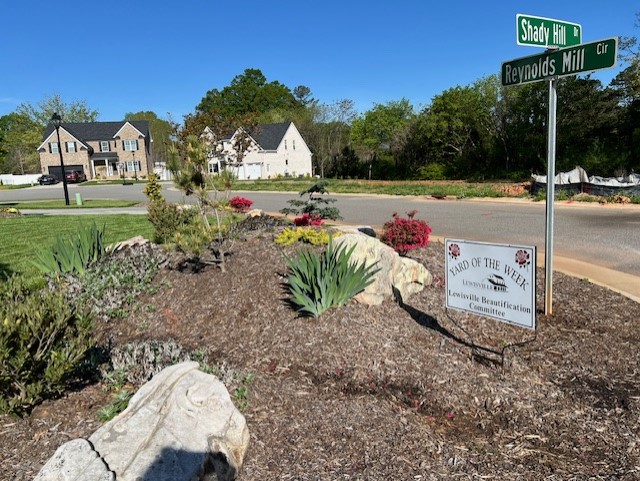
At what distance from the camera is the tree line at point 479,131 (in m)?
30.6

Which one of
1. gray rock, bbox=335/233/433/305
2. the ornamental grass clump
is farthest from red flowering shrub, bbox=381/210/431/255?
A: the ornamental grass clump

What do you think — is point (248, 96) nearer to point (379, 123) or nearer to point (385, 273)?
point (379, 123)

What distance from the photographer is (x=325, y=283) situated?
4766 mm

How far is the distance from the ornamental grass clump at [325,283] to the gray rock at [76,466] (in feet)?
7.81

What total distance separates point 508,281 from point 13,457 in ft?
11.6

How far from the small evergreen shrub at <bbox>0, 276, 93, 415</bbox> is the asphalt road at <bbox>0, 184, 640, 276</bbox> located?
3.56 meters

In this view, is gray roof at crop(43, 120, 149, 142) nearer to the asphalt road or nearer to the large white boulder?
the asphalt road

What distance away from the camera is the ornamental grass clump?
4.74 m

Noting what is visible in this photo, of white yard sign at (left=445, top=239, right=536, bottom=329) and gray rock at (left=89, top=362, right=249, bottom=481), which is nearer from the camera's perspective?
gray rock at (left=89, top=362, right=249, bottom=481)

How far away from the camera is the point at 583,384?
3.86m

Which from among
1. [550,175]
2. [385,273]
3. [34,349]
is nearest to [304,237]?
[385,273]

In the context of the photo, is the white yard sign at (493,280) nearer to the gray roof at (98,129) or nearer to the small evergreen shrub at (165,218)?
the small evergreen shrub at (165,218)

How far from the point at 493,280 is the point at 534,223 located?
34.3 feet

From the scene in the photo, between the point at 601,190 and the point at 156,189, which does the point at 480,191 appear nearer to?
the point at 601,190
